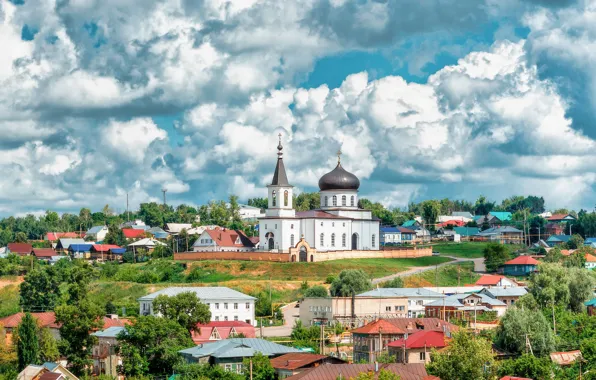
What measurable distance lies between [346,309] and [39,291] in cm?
2425

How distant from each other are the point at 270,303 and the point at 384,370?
29.6 meters

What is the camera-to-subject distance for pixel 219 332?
62.5 m

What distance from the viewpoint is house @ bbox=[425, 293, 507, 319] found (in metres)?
68.6

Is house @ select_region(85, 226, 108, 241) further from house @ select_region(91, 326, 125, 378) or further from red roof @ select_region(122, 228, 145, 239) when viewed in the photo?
house @ select_region(91, 326, 125, 378)

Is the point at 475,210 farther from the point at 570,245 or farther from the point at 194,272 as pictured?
the point at 194,272

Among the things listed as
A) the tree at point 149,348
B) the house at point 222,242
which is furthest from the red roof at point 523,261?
the tree at point 149,348

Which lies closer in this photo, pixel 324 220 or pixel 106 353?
pixel 106 353

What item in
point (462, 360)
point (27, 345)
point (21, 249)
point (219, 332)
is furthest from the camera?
point (21, 249)

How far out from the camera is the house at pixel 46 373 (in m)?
51.8

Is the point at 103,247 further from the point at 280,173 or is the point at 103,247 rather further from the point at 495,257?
the point at 495,257

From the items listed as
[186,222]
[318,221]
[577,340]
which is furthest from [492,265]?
[186,222]

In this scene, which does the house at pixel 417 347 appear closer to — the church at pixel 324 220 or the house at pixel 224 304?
the house at pixel 224 304

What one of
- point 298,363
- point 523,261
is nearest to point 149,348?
point 298,363

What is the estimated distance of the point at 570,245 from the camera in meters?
110
